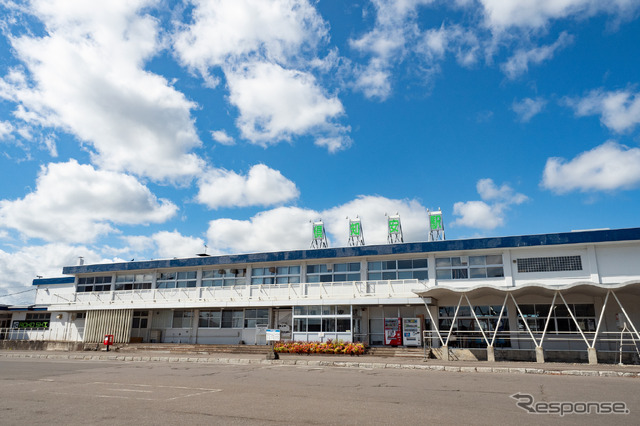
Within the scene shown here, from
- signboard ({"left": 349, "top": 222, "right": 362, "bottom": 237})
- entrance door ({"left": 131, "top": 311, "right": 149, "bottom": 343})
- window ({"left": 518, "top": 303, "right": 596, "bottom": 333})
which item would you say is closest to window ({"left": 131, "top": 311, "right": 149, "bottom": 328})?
entrance door ({"left": 131, "top": 311, "right": 149, "bottom": 343})

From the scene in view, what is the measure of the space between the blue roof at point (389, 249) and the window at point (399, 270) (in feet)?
2.88

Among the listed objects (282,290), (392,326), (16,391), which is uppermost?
(282,290)

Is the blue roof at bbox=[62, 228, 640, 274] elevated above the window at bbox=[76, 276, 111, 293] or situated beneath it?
elevated above

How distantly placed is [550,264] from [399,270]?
24.6 ft

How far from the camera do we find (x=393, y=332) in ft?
75.9

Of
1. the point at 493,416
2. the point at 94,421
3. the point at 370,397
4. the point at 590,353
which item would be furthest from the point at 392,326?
the point at 94,421

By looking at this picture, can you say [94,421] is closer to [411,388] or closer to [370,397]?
[370,397]

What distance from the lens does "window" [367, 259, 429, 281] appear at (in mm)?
23781

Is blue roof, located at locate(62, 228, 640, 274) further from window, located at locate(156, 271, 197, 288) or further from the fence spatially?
the fence

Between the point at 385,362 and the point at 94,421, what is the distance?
40.6ft

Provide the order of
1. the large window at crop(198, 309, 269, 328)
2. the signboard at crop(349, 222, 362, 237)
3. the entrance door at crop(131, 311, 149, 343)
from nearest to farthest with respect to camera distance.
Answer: the large window at crop(198, 309, 269, 328), the signboard at crop(349, 222, 362, 237), the entrance door at crop(131, 311, 149, 343)

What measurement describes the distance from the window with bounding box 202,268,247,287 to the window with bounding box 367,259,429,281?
8629mm

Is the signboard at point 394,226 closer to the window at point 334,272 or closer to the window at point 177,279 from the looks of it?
the window at point 334,272

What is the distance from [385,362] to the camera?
56.9 ft
